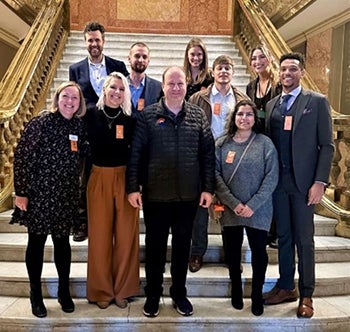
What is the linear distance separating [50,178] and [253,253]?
126 cm

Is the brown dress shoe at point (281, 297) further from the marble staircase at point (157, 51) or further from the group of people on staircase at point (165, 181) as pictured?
the marble staircase at point (157, 51)

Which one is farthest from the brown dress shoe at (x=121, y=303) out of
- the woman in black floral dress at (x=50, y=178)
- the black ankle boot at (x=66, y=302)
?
the woman in black floral dress at (x=50, y=178)

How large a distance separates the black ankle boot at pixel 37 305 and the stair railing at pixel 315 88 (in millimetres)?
2388

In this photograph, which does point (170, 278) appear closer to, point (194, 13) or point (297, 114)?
point (297, 114)

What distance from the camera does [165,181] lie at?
253 cm

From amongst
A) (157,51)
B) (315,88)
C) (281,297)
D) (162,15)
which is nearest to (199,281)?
(281,297)

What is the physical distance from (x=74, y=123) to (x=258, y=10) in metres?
4.37

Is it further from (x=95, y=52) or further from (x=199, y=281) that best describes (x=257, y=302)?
(x=95, y=52)

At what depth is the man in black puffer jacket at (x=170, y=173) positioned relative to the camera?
2533 mm

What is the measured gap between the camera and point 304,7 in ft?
21.1

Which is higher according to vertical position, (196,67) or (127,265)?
(196,67)

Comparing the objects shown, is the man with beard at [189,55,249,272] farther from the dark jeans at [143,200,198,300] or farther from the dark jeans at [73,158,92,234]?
the dark jeans at [73,158,92,234]

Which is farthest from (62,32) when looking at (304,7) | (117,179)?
(117,179)

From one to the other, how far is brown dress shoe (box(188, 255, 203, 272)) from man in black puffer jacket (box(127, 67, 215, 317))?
408 mm
